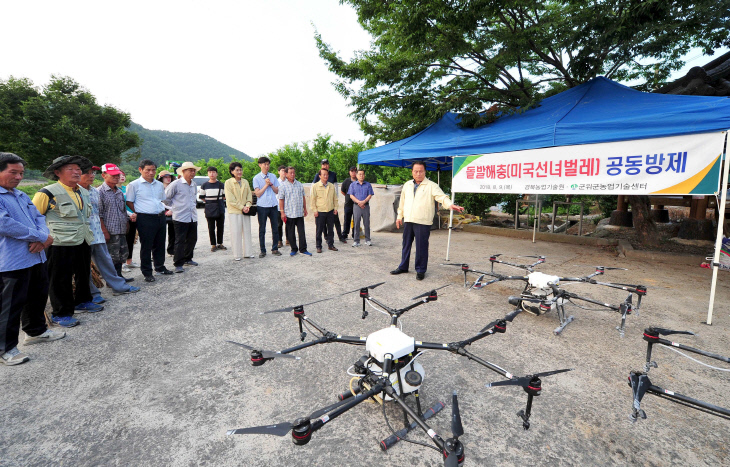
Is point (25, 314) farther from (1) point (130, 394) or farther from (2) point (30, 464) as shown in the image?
(2) point (30, 464)

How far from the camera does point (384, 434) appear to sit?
1.84m

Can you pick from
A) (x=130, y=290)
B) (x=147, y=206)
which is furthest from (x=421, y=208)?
(x=130, y=290)

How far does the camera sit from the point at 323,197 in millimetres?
6754

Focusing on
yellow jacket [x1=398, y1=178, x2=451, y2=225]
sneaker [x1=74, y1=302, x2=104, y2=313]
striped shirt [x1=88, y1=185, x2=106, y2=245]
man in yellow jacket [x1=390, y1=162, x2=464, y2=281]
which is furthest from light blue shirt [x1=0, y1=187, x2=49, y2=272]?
yellow jacket [x1=398, y1=178, x2=451, y2=225]

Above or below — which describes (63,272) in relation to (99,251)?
below

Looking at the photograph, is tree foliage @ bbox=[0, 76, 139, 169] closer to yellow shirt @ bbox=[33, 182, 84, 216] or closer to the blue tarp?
yellow shirt @ bbox=[33, 182, 84, 216]

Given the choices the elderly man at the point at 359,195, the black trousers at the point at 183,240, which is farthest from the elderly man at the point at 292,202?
the black trousers at the point at 183,240

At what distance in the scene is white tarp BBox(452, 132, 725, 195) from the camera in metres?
3.48

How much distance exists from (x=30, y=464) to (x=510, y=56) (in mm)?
8486

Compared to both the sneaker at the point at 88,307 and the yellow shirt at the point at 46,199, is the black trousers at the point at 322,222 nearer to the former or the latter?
the sneaker at the point at 88,307

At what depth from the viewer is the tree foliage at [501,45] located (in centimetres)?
565

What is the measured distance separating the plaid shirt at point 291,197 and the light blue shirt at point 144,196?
2166 mm

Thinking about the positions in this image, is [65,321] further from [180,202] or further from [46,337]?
[180,202]

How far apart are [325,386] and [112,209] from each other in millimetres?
4100
